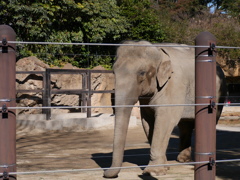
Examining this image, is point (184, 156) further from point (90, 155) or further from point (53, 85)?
point (53, 85)

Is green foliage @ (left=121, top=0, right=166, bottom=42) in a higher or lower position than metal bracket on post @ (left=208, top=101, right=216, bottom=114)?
higher

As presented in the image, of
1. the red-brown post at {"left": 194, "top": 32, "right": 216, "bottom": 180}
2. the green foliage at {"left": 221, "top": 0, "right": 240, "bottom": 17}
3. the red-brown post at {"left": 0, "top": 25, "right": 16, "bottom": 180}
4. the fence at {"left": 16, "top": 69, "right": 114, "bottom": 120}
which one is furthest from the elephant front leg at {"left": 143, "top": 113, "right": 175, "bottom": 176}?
the green foliage at {"left": 221, "top": 0, "right": 240, "bottom": 17}

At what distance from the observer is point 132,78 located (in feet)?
17.7

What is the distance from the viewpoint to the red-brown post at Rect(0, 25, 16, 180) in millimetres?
2875

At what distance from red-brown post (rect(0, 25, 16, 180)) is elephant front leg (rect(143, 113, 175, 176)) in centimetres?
281

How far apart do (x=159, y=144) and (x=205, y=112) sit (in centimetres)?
237

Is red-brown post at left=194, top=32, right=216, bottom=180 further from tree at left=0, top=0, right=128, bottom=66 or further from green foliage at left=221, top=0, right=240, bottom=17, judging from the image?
green foliage at left=221, top=0, right=240, bottom=17

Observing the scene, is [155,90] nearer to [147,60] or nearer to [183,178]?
[147,60]

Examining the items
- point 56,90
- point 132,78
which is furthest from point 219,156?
point 56,90

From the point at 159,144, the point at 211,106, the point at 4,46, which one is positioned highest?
the point at 4,46

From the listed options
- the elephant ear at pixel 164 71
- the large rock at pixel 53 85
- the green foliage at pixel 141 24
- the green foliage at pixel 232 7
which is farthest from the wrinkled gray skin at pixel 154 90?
the green foliage at pixel 232 7

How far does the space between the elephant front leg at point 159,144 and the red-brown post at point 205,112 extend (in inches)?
82.9

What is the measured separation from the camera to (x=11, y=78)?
9.51 ft

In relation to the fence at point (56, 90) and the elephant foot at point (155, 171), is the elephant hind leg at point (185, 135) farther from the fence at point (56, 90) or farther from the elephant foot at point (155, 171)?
the fence at point (56, 90)
